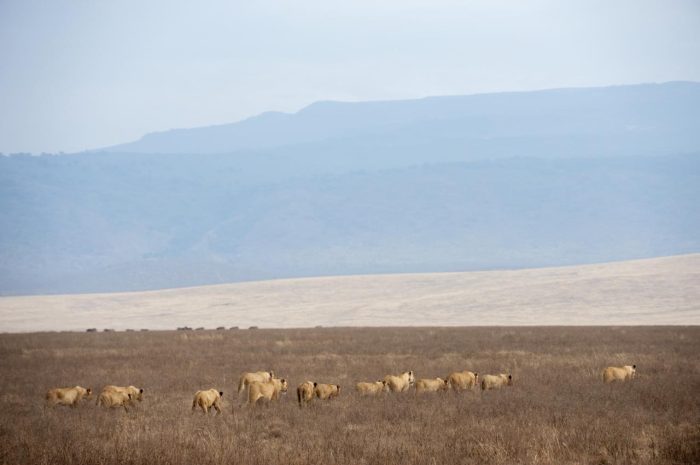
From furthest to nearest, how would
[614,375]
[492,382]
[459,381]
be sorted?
[614,375]
[492,382]
[459,381]

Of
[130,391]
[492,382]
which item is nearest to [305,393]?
[130,391]

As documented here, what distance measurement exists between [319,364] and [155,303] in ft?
232

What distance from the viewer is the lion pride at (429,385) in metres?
20.7

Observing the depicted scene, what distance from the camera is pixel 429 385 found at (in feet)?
68.3

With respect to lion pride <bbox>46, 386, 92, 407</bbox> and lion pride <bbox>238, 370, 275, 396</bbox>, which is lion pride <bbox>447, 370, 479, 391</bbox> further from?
lion pride <bbox>46, 386, 92, 407</bbox>

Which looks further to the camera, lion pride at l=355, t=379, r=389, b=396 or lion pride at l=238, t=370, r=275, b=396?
lion pride at l=238, t=370, r=275, b=396

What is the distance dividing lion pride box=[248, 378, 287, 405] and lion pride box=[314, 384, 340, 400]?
818 mm

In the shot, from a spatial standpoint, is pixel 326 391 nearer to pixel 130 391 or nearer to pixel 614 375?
pixel 130 391

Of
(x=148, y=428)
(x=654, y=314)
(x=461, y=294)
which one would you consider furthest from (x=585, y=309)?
(x=148, y=428)

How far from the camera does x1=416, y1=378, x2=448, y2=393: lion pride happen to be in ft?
67.8

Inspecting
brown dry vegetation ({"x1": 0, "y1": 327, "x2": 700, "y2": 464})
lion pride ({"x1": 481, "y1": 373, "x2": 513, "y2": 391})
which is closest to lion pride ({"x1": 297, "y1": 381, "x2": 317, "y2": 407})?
brown dry vegetation ({"x1": 0, "y1": 327, "x2": 700, "y2": 464})

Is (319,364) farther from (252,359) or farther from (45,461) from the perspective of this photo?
(45,461)

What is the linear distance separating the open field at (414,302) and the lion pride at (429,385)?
37.2 metres

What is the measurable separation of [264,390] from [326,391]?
114 centimetres
